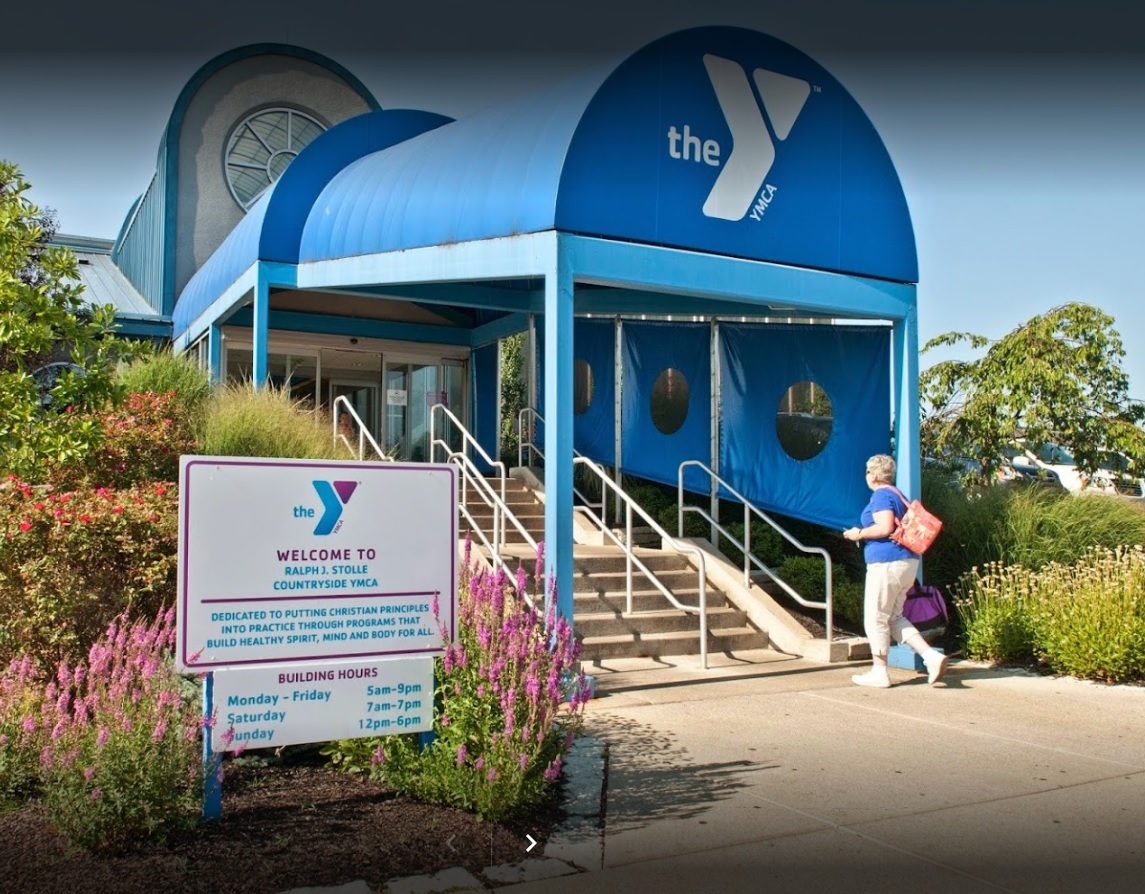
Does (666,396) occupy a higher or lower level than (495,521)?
higher

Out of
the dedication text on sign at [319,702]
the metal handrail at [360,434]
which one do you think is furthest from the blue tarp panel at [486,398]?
the dedication text on sign at [319,702]

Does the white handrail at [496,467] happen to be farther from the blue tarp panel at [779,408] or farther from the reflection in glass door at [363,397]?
the blue tarp panel at [779,408]

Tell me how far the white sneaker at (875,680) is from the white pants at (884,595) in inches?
6.0

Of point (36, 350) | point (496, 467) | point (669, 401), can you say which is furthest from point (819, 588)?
point (36, 350)

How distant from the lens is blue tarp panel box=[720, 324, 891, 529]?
34.3ft

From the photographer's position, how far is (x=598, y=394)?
43.8ft

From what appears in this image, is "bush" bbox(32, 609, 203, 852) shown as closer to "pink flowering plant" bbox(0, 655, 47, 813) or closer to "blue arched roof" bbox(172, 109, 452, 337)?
"pink flowering plant" bbox(0, 655, 47, 813)

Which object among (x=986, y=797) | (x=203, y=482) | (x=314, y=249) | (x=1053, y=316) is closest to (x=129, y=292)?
(x=314, y=249)

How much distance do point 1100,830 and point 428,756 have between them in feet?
10.0

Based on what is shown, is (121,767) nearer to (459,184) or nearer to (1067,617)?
(459,184)

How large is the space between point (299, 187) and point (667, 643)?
6.34 metres

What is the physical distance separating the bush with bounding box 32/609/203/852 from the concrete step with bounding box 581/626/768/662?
456 centimetres

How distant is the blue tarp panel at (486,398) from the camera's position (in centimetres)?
1609

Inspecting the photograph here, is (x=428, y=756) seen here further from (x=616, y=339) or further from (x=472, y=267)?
(x=616, y=339)
